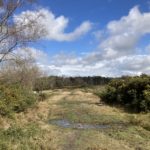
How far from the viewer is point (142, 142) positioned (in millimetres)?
15430

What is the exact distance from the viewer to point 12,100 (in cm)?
2548

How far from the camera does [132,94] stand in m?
34.5

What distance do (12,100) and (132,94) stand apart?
46.7 ft

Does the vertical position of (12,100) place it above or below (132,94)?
below

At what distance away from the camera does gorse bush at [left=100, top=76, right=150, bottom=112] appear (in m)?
30.8

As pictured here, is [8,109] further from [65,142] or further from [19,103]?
[65,142]

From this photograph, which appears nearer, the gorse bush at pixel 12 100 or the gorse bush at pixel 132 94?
the gorse bush at pixel 12 100

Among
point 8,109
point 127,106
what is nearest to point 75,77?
point 127,106

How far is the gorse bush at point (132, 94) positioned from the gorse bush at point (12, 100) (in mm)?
10460

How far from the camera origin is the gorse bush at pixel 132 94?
3078 cm

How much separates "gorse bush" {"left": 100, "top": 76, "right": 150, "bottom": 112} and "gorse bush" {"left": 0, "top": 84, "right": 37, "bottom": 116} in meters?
10.5

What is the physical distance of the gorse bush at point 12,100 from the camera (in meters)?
23.3

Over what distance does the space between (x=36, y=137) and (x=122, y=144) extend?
4186mm

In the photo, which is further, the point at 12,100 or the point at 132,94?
the point at 132,94
